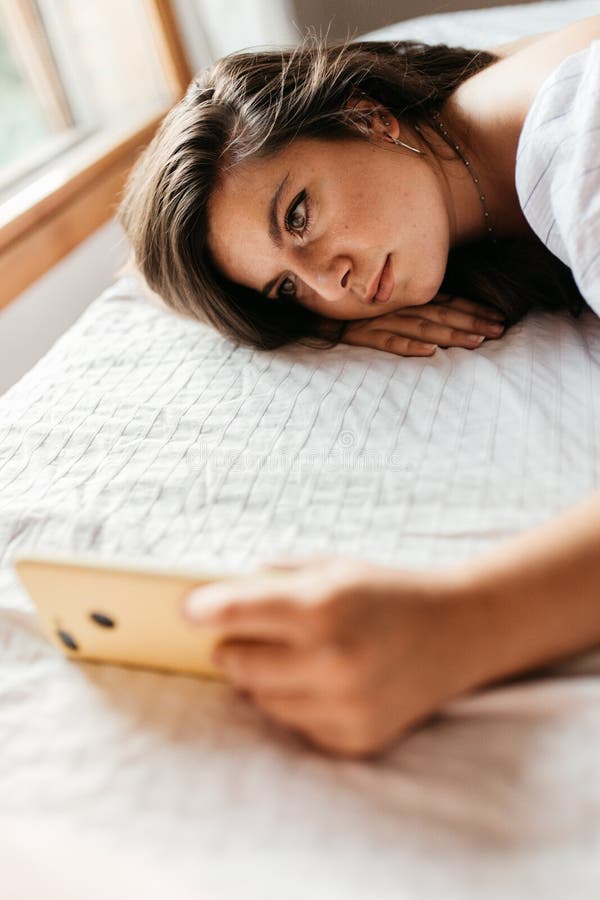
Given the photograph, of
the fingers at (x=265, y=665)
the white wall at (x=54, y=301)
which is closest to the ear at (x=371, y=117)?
the white wall at (x=54, y=301)

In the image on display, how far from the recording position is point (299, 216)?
0.87 m

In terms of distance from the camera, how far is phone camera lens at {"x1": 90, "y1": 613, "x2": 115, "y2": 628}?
1.76 ft

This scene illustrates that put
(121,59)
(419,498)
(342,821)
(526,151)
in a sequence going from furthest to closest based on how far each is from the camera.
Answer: (121,59) < (526,151) < (419,498) < (342,821)

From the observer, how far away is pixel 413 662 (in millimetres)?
454

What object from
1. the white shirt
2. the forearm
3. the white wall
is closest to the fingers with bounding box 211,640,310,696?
the forearm

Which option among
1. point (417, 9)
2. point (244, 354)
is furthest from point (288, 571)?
point (417, 9)

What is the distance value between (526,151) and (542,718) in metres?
0.56

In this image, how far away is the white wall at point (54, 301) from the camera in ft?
4.45

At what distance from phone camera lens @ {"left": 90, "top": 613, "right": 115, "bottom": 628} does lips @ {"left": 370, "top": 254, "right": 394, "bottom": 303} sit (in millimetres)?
512

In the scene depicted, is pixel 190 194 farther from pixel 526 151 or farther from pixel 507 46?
pixel 507 46

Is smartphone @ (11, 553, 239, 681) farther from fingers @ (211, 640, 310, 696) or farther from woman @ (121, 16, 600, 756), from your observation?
woman @ (121, 16, 600, 756)

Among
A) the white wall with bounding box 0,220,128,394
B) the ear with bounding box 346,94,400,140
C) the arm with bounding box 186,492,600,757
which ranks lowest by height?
the white wall with bounding box 0,220,128,394

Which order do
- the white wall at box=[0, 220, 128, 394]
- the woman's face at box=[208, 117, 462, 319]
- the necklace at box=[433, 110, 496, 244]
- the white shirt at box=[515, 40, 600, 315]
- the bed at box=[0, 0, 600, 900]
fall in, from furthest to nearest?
the white wall at box=[0, 220, 128, 394] → the necklace at box=[433, 110, 496, 244] → the woman's face at box=[208, 117, 462, 319] → the white shirt at box=[515, 40, 600, 315] → the bed at box=[0, 0, 600, 900]

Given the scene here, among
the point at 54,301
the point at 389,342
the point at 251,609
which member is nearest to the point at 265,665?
the point at 251,609
